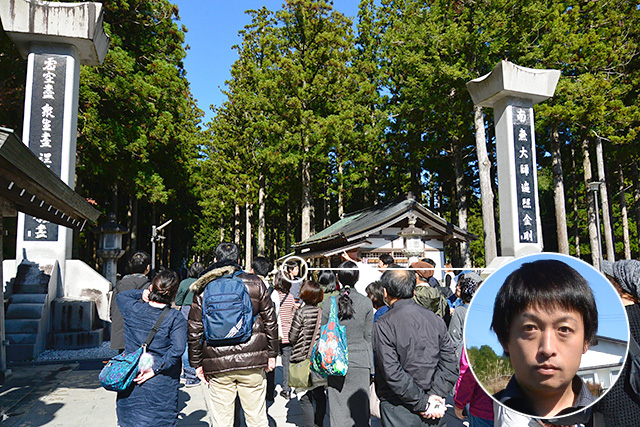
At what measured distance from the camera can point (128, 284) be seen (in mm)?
5227

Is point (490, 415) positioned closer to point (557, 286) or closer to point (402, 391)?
point (402, 391)

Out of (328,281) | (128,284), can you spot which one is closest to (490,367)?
(328,281)

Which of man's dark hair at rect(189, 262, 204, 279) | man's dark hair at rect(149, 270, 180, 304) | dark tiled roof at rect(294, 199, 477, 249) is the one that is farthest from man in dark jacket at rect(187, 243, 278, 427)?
dark tiled roof at rect(294, 199, 477, 249)

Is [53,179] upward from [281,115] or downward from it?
downward

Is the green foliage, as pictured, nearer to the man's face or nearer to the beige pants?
the man's face

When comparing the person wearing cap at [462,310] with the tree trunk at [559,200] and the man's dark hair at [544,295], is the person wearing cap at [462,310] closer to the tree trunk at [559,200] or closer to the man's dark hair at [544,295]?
the man's dark hair at [544,295]

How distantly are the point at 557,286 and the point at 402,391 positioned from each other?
1842 mm

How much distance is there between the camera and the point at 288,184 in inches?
987

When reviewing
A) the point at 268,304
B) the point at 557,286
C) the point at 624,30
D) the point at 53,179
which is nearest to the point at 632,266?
the point at 557,286

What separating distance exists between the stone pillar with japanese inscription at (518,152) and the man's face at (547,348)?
11625 mm

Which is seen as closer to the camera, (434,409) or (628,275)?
(628,275)

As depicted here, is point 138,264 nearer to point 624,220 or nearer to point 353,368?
point 353,368

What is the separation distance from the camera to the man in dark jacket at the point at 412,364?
2975 millimetres

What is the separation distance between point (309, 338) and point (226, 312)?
45.7 inches
